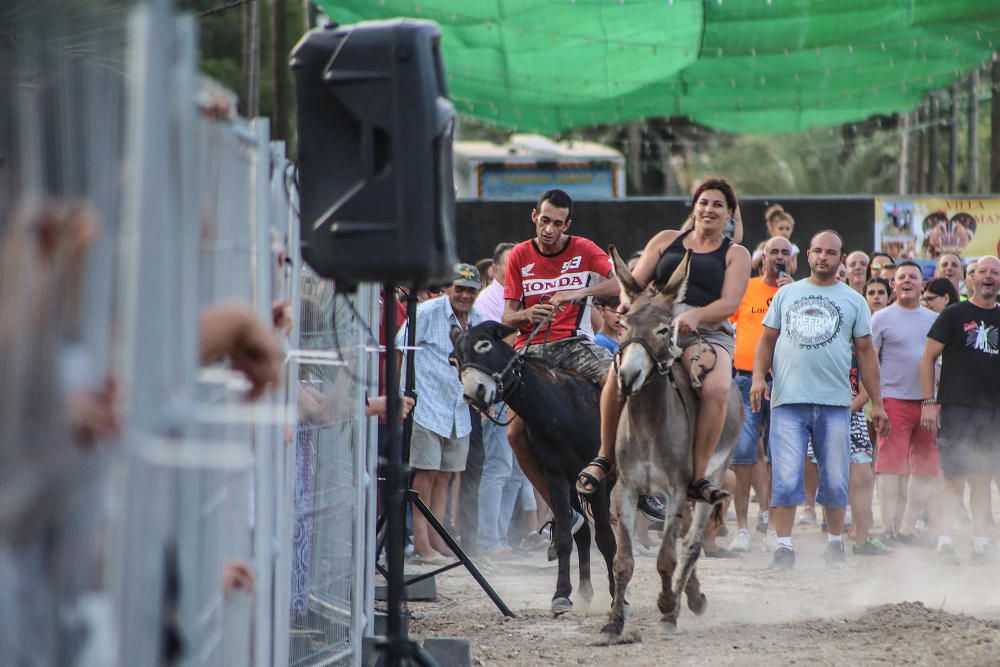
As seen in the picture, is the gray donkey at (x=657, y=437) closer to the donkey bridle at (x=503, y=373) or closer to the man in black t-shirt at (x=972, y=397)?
the donkey bridle at (x=503, y=373)

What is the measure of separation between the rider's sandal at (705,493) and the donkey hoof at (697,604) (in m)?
0.72

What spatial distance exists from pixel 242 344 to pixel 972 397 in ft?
31.6

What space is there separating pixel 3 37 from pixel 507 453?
770cm

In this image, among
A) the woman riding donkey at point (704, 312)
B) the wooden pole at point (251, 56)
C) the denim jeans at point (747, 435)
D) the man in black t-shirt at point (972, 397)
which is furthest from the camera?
the wooden pole at point (251, 56)

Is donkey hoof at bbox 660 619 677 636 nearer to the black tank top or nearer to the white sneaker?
the black tank top

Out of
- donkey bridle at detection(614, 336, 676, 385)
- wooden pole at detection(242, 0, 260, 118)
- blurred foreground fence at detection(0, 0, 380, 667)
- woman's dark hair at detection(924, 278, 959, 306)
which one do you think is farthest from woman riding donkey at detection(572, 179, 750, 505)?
wooden pole at detection(242, 0, 260, 118)

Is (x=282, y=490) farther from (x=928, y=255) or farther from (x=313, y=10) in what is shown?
(x=313, y=10)

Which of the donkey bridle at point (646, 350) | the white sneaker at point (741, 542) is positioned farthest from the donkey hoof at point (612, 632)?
the white sneaker at point (741, 542)

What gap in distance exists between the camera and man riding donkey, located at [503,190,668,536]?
947 cm

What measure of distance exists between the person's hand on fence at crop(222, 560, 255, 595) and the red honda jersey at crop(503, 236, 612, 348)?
217 inches

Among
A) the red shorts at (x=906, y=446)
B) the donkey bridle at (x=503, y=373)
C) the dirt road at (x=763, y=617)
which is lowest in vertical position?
the dirt road at (x=763, y=617)

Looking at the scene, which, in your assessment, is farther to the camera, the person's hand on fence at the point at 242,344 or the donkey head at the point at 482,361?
the donkey head at the point at 482,361

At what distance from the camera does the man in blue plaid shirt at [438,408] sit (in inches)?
438

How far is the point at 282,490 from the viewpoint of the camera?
5129 mm
